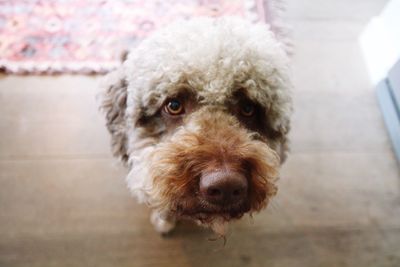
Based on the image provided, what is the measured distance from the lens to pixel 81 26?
1687mm

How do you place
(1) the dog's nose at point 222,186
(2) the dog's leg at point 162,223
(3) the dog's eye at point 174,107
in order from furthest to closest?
(2) the dog's leg at point 162,223
(3) the dog's eye at point 174,107
(1) the dog's nose at point 222,186

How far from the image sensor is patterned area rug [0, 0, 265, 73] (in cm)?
159

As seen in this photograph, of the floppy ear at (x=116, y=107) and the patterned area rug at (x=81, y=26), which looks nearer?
the floppy ear at (x=116, y=107)

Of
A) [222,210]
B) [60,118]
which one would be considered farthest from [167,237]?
[60,118]

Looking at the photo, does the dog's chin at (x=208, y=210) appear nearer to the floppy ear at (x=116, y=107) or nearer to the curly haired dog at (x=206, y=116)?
the curly haired dog at (x=206, y=116)

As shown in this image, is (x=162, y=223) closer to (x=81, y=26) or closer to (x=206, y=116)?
(x=206, y=116)

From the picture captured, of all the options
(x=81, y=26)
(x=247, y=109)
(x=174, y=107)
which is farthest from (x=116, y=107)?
(x=81, y=26)

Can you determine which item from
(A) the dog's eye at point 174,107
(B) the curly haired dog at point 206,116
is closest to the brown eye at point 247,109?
(B) the curly haired dog at point 206,116

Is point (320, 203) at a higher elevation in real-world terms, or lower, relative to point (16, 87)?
lower

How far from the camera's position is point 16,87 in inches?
60.8

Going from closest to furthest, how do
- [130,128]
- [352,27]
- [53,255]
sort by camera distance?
1. [130,128]
2. [53,255]
3. [352,27]

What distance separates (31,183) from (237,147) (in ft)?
2.89

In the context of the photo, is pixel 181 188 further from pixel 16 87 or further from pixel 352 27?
pixel 352 27

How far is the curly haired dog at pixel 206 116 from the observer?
33.0 inches
